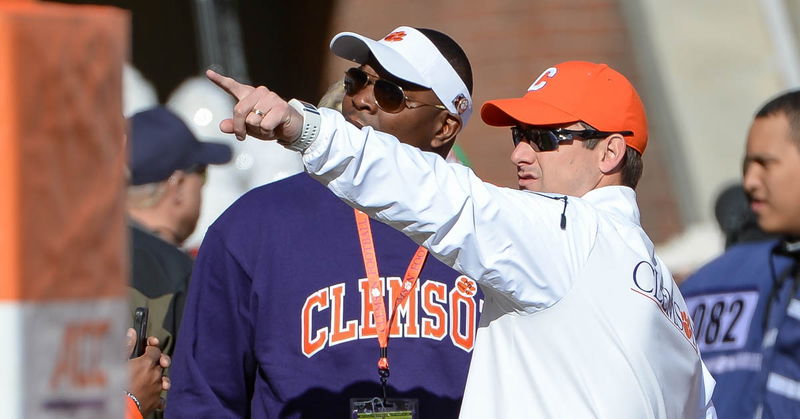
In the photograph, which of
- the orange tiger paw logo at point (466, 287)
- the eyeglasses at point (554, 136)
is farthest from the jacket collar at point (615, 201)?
the orange tiger paw logo at point (466, 287)

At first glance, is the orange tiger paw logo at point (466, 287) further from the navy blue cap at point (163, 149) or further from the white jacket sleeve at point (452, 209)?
the navy blue cap at point (163, 149)

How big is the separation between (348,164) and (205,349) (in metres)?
1.17

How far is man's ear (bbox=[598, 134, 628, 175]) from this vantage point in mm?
2730

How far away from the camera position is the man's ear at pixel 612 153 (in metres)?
2.73

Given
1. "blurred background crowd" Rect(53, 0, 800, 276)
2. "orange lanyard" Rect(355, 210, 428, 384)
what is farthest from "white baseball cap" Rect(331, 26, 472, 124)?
"blurred background crowd" Rect(53, 0, 800, 276)

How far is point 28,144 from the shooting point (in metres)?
1.06

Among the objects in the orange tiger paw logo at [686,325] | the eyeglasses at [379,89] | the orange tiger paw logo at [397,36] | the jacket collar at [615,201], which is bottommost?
the orange tiger paw logo at [686,325]

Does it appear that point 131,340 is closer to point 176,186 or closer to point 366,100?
point 366,100

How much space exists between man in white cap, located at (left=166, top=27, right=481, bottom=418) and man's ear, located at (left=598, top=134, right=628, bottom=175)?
54 centimetres

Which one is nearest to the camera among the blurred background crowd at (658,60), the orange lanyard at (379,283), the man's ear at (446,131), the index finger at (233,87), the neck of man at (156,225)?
the index finger at (233,87)

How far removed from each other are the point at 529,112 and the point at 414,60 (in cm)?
74

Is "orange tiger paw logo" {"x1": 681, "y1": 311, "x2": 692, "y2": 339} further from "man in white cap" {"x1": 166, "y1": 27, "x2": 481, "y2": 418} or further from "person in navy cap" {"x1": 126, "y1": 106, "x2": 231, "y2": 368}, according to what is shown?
"person in navy cap" {"x1": 126, "y1": 106, "x2": 231, "y2": 368}

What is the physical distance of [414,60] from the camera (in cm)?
342

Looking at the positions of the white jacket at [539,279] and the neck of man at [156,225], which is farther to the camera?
the neck of man at [156,225]
